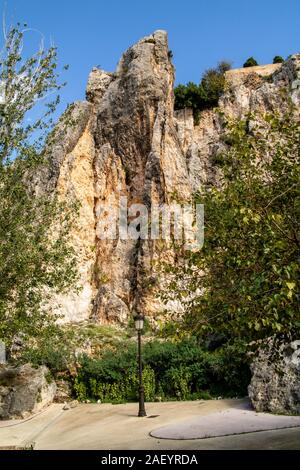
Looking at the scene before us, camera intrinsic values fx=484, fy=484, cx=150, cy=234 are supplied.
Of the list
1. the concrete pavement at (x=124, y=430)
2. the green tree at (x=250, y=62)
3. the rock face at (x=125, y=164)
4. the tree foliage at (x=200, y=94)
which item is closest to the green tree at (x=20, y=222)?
the concrete pavement at (x=124, y=430)

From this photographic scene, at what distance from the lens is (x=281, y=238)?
736 cm

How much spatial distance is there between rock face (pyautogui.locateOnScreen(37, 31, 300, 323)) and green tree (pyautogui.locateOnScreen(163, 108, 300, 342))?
22.3 metres

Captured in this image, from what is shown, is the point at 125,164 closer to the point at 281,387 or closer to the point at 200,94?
the point at 200,94

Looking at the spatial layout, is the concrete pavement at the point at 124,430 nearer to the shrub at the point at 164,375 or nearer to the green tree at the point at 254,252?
the shrub at the point at 164,375

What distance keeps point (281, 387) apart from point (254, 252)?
29.8 ft

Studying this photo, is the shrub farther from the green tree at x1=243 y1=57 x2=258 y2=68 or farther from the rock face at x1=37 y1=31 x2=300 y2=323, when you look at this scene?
the green tree at x1=243 y1=57 x2=258 y2=68

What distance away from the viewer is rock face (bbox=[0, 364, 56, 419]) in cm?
2023

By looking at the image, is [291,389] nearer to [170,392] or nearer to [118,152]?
[170,392]

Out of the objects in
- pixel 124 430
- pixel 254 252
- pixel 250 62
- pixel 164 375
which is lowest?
pixel 124 430

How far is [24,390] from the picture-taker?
2078cm

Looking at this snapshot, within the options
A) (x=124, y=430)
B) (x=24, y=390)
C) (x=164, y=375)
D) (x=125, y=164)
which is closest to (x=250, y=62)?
(x=125, y=164)

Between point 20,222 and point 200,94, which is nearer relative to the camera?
point 20,222

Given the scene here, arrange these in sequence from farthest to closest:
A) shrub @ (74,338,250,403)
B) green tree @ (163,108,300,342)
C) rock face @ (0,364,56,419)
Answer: shrub @ (74,338,250,403), rock face @ (0,364,56,419), green tree @ (163,108,300,342)

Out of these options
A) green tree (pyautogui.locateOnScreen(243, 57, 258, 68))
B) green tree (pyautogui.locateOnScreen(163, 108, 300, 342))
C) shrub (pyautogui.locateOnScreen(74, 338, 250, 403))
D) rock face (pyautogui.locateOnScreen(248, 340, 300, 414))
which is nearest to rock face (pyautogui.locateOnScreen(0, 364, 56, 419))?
shrub (pyautogui.locateOnScreen(74, 338, 250, 403))
